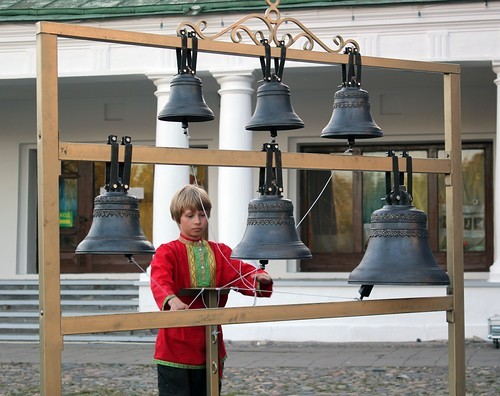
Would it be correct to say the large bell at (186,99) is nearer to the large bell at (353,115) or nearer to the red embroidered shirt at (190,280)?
the red embroidered shirt at (190,280)

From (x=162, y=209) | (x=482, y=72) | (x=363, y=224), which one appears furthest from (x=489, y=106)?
(x=162, y=209)

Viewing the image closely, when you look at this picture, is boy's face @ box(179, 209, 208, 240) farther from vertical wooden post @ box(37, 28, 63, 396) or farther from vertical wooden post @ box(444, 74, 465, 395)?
vertical wooden post @ box(444, 74, 465, 395)

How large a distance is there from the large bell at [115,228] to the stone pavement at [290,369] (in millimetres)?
4752

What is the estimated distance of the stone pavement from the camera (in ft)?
32.4

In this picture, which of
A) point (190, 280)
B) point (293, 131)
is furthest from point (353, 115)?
point (293, 131)

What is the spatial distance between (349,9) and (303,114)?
3535 millimetres

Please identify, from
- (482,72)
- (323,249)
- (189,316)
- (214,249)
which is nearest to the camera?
(189,316)

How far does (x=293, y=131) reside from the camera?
1675 centimetres

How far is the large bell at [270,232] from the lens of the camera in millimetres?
5270

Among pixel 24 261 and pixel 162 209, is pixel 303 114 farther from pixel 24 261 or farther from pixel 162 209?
pixel 24 261

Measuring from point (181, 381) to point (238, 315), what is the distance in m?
0.79

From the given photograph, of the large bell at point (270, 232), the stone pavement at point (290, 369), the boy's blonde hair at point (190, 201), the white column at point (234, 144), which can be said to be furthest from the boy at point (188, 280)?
the white column at point (234, 144)

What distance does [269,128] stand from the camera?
5840mm

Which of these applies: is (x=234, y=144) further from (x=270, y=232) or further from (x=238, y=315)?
(x=238, y=315)
